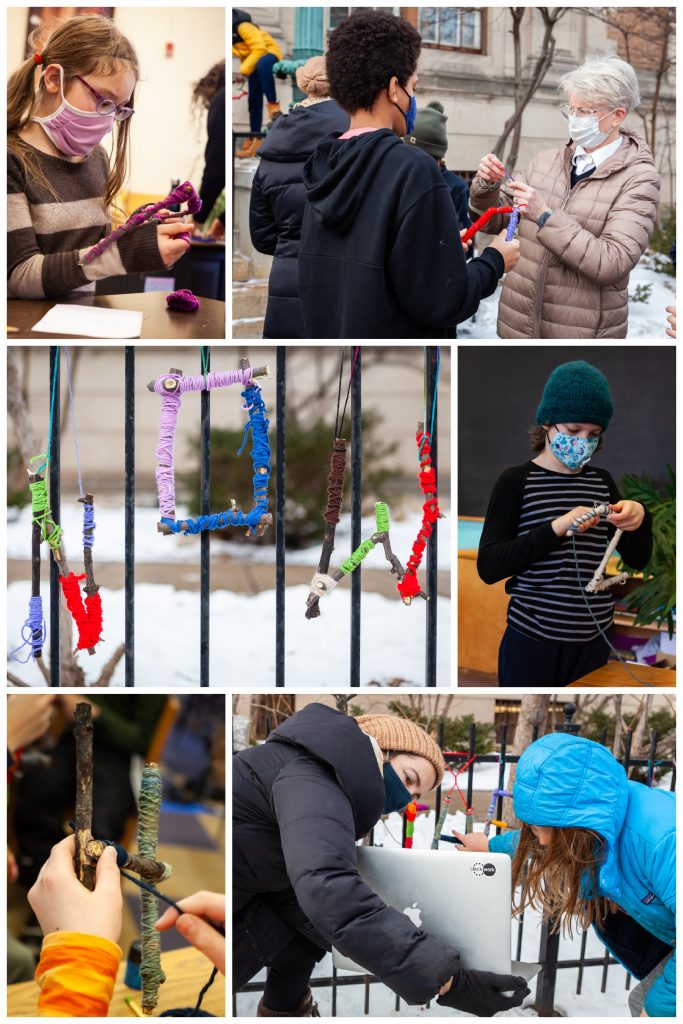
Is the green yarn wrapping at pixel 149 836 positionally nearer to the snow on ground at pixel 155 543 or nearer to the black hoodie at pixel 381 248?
the black hoodie at pixel 381 248

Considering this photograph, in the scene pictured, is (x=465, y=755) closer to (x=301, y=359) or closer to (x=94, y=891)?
(x=94, y=891)

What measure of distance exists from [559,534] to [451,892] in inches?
39.0

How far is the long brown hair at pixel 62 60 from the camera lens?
279 centimetres

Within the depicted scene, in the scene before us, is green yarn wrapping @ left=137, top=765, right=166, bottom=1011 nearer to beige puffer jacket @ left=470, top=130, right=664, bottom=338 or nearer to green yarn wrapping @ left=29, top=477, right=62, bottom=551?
green yarn wrapping @ left=29, top=477, right=62, bottom=551

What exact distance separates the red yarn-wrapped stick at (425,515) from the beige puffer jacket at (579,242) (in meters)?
0.60

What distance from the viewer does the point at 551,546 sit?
2.85 m

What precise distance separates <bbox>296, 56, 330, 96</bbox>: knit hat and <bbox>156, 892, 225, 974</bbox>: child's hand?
7.38 feet

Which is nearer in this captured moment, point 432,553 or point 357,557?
point 357,557

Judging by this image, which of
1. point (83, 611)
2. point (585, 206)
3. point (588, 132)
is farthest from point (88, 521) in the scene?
point (588, 132)

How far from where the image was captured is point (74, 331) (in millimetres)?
2779

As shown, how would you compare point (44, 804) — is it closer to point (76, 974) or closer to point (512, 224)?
point (76, 974)

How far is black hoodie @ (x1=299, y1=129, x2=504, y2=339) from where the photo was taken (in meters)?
2.43

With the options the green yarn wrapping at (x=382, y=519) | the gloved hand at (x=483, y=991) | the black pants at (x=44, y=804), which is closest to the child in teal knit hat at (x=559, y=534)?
the green yarn wrapping at (x=382, y=519)

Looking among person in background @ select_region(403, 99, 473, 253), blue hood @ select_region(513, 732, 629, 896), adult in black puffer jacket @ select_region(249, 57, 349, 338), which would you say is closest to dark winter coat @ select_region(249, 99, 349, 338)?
adult in black puffer jacket @ select_region(249, 57, 349, 338)
